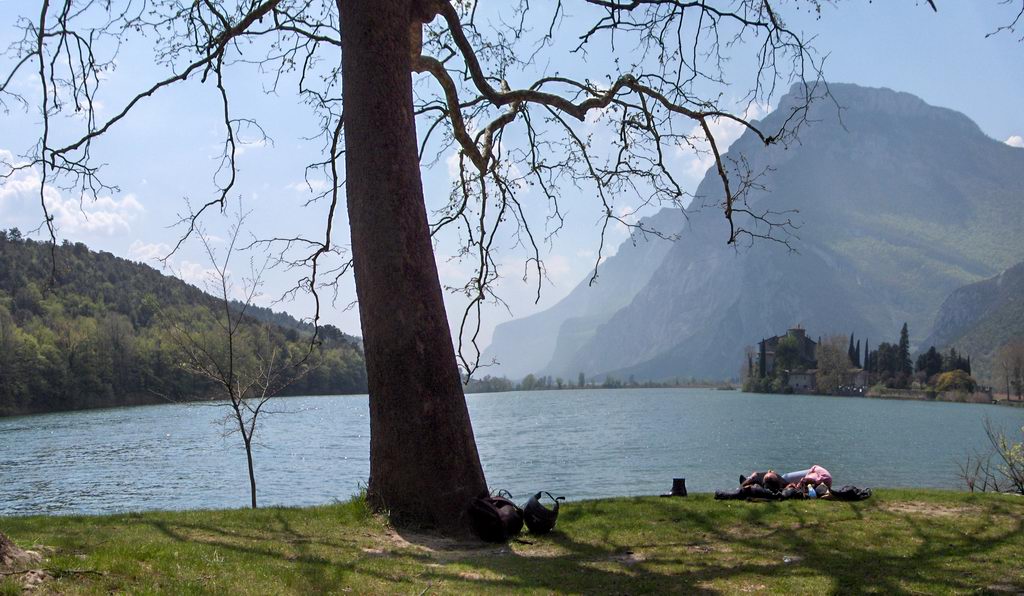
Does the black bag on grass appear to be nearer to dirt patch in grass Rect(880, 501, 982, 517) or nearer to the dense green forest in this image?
dirt patch in grass Rect(880, 501, 982, 517)

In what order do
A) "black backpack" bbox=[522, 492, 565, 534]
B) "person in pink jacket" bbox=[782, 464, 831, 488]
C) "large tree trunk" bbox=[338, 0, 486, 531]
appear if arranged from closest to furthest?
"large tree trunk" bbox=[338, 0, 486, 531], "black backpack" bbox=[522, 492, 565, 534], "person in pink jacket" bbox=[782, 464, 831, 488]

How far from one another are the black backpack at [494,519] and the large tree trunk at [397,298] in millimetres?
172

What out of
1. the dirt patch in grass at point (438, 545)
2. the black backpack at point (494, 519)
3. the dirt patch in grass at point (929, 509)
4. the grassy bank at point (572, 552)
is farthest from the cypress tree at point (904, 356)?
the dirt patch in grass at point (438, 545)

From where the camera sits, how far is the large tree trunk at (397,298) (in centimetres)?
920

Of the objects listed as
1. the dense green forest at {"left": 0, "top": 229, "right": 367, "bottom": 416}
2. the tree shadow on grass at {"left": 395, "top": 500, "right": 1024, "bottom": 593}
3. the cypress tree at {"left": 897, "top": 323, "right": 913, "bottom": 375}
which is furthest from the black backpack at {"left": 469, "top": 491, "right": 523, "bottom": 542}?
the cypress tree at {"left": 897, "top": 323, "right": 913, "bottom": 375}

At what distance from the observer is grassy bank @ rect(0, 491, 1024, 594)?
6059mm

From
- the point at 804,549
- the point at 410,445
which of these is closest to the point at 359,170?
the point at 410,445

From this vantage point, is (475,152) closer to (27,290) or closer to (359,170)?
(359,170)

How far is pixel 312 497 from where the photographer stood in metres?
28.6

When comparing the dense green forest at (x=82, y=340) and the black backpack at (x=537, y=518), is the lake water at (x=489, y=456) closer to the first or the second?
the dense green forest at (x=82, y=340)

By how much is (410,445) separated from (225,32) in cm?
706

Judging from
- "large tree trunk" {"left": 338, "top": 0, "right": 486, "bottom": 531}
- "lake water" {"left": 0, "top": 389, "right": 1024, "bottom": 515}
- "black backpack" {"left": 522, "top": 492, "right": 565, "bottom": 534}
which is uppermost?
"large tree trunk" {"left": 338, "top": 0, "right": 486, "bottom": 531}

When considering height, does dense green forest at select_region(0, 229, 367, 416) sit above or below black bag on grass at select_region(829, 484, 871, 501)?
above

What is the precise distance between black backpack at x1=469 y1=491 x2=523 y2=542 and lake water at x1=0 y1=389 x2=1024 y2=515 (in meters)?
18.9
